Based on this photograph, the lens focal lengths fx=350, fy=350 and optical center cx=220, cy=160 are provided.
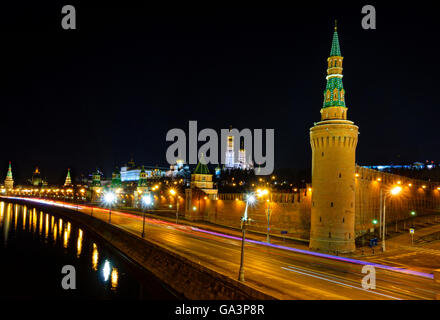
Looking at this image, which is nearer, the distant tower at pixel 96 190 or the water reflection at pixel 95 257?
the water reflection at pixel 95 257

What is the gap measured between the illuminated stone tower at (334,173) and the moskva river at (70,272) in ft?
60.1

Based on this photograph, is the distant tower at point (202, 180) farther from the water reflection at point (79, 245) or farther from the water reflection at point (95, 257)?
the water reflection at point (95, 257)

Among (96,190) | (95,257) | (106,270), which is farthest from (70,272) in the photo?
(96,190)

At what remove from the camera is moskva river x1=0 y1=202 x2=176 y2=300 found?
101ft

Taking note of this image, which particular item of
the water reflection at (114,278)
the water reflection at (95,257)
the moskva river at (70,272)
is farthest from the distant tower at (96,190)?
the water reflection at (114,278)

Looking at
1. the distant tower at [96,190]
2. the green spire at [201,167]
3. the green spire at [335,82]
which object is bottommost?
the distant tower at [96,190]

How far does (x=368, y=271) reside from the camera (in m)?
27.2

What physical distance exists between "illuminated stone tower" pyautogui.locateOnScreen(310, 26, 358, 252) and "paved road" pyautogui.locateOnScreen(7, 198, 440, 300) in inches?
172

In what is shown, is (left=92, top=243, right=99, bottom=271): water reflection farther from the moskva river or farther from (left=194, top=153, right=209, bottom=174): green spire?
(left=194, top=153, right=209, bottom=174): green spire

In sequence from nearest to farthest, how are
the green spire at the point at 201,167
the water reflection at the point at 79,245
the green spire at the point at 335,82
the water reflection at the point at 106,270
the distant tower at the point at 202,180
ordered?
the water reflection at the point at 106,270
the green spire at the point at 335,82
the water reflection at the point at 79,245
the distant tower at the point at 202,180
the green spire at the point at 201,167

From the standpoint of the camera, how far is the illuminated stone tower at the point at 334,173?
1473 inches

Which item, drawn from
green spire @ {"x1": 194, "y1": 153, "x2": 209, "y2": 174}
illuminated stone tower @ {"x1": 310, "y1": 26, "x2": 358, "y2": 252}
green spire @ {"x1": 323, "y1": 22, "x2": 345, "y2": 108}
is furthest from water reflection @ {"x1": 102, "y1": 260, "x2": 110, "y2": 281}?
green spire @ {"x1": 194, "y1": 153, "x2": 209, "y2": 174}

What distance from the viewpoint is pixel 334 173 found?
38.3 m
